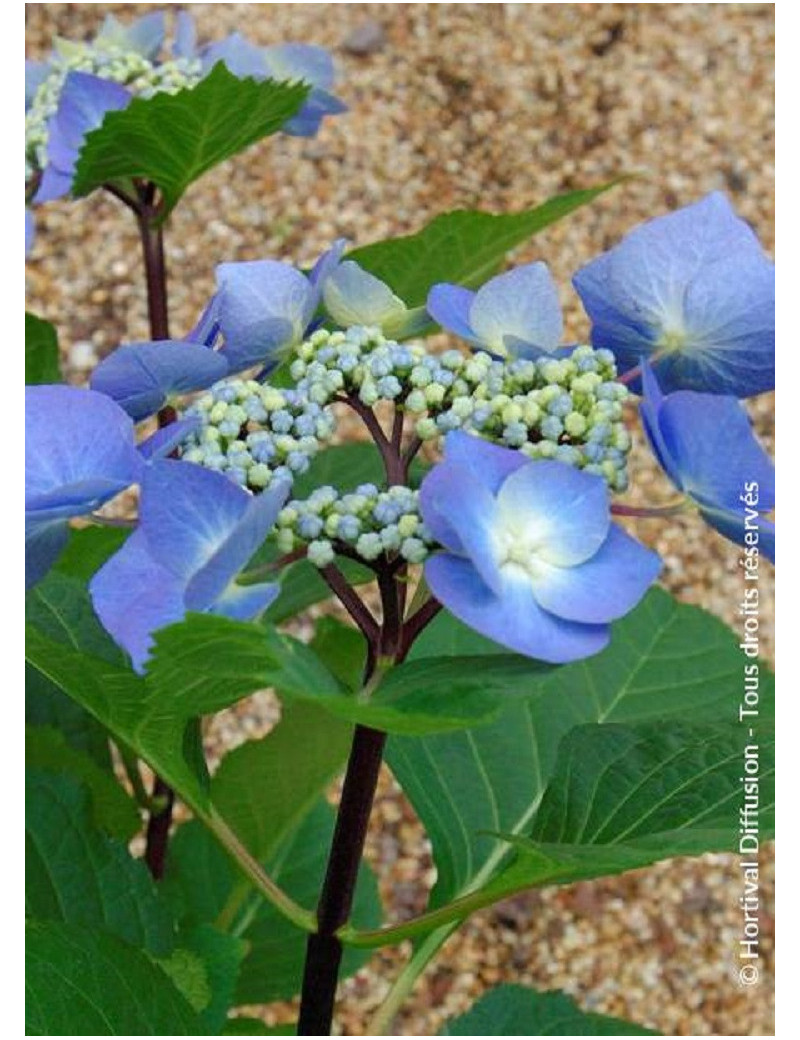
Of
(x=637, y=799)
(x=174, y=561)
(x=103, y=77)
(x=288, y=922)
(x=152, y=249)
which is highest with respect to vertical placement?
(x=103, y=77)

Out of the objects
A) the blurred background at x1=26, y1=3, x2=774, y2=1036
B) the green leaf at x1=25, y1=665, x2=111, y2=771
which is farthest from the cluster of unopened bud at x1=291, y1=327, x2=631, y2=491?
the blurred background at x1=26, y1=3, x2=774, y2=1036

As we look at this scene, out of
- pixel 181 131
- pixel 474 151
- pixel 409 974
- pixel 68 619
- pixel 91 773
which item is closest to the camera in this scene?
pixel 68 619

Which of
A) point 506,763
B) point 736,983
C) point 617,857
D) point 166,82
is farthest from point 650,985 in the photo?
point 617,857

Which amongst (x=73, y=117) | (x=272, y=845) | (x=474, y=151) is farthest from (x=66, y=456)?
(x=474, y=151)

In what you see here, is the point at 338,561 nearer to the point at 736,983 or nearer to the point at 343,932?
the point at 343,932

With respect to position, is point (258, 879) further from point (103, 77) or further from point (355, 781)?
point (103, 77)

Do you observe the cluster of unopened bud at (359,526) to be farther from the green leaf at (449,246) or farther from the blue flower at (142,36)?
the blue flower at (142,36)

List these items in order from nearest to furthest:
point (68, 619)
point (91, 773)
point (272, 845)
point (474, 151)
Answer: point (68, 619) < point (91, 773) < point (272, 845) < point (474, 151)
